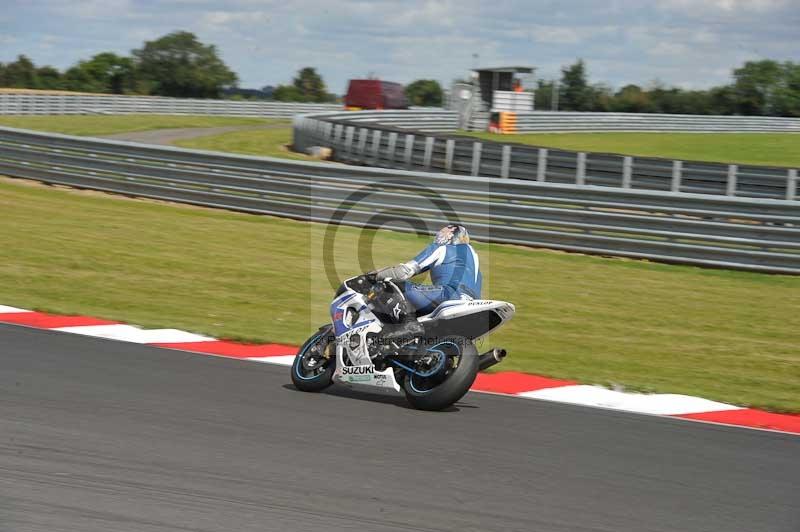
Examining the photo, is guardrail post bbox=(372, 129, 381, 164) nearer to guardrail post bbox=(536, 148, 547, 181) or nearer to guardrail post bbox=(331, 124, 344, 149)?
guardrail post bbox=(331, 124, 344, 149)

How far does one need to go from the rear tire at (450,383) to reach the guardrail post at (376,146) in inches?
800

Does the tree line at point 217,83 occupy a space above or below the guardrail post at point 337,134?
above

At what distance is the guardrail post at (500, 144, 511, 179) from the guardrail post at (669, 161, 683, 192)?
4096 millimetres

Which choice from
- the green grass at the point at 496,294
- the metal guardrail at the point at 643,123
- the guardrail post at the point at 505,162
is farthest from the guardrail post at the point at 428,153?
the metal guardrail at the point at 643,123

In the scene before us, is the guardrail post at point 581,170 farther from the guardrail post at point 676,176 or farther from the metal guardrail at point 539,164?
the guardrail post at point 676,176

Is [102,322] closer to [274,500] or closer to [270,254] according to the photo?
[270,254]

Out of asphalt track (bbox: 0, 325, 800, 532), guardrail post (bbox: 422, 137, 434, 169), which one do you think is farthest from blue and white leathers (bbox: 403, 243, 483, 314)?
guardrail post (bbox: 422, 137, 434, 169)

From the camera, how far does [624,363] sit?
9352 mm

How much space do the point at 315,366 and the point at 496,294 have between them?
200 inches

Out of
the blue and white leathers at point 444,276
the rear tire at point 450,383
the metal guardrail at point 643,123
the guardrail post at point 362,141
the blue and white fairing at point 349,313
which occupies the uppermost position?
the metal guardrail at point 643,123

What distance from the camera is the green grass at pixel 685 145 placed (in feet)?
117

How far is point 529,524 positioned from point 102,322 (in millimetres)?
6403

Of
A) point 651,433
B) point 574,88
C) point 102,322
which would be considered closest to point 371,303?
point 651,433

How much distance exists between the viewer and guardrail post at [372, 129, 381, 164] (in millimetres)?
27094
